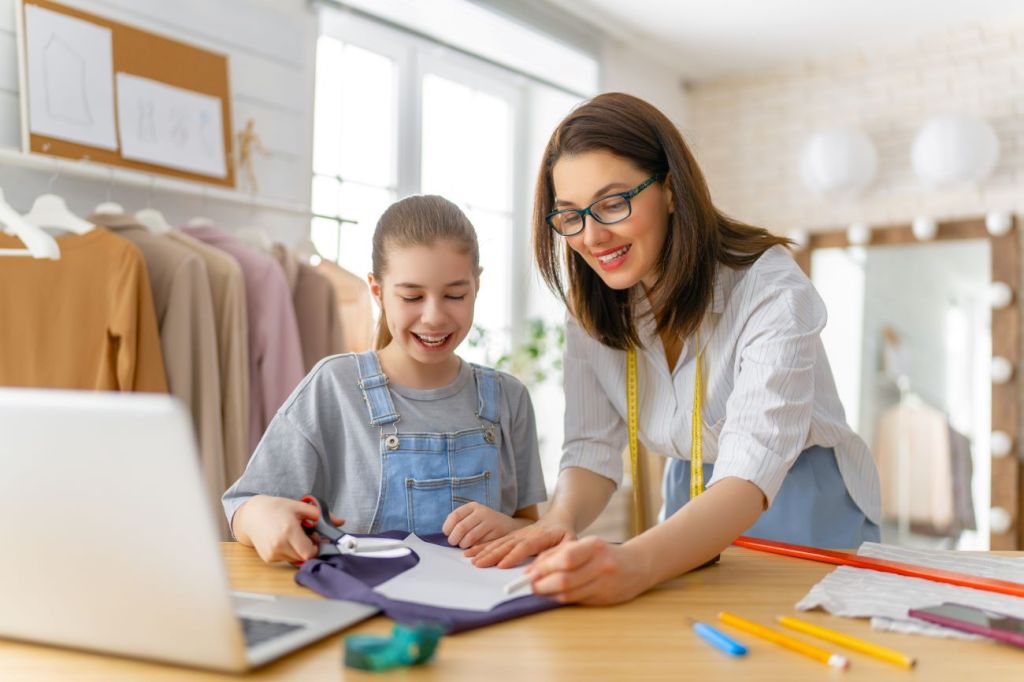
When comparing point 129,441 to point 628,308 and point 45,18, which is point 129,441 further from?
point 45,18

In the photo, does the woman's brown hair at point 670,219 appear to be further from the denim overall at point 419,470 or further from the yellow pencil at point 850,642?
the yellow pencil at point 850,642

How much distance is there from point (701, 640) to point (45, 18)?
2.51 m

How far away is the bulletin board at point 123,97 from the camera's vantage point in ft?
8.35

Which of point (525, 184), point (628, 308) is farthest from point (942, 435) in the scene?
point (628, 308)

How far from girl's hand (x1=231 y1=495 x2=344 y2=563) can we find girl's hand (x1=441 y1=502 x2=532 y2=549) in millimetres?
147

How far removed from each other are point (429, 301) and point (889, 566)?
0.76m

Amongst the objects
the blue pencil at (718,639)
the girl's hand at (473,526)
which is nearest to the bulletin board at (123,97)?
the girl's hand at (473,526)

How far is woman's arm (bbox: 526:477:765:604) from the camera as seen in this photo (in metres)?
1.00

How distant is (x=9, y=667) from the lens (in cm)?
80

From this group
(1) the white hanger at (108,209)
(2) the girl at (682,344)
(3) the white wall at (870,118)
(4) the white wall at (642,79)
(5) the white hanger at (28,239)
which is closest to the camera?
(2) the girl at (682,344)

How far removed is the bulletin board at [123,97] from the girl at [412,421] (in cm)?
144

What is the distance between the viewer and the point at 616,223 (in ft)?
4.89

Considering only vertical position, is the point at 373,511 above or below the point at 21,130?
below

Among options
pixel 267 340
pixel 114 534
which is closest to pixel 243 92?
pixel 267 340
